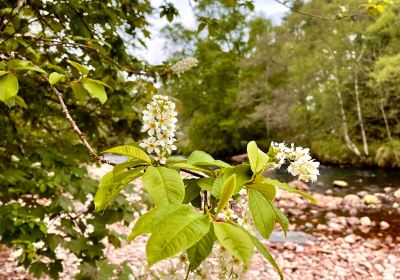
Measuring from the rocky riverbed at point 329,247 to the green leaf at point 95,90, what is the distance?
3049 mm

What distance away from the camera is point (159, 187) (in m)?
0.74

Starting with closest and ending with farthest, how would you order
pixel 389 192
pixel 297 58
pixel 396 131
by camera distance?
1. pixel 389 192
2. pixel 396 131
3. pixel 297 58

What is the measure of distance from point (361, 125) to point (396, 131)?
1530 millimetres

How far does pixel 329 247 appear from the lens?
6219mm

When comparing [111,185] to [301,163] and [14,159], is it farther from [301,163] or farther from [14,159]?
[14,159]

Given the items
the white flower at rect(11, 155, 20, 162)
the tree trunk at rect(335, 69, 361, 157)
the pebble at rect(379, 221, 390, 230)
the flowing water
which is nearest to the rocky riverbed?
the pebble at rect(379, 221, 390, 230)

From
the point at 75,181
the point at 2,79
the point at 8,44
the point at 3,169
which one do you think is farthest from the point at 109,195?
the point at 3,169

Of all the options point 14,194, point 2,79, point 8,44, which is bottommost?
point 14,194

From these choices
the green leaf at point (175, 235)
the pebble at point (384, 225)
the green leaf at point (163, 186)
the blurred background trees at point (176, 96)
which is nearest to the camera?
the green leaf at point (175, 235)

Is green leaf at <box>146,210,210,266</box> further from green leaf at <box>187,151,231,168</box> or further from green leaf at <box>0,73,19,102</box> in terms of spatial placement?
green leaf at <box>0,73,19,102</box>

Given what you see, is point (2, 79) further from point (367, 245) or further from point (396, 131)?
point (396, 131)

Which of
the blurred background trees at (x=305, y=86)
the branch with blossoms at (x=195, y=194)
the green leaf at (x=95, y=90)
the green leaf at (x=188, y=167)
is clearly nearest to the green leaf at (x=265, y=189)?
the branch with blossoms at (x=195, y=194)

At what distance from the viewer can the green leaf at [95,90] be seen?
1086 mm

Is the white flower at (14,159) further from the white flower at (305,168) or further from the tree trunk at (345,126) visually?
the tree trunk at (345,126)
